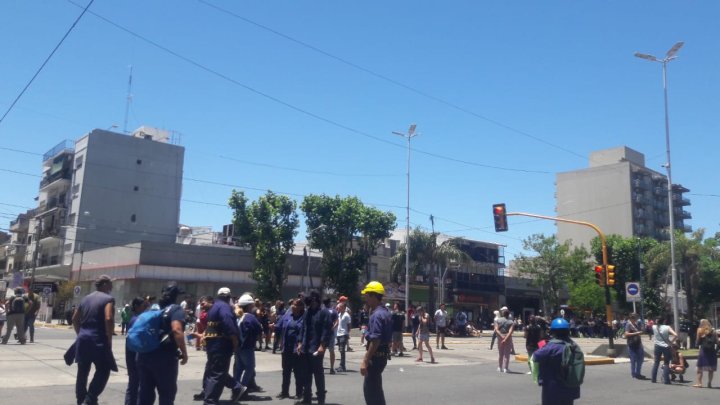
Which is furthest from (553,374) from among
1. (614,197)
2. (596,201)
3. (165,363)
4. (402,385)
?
(596,201)

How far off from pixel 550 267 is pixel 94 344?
2209 inches

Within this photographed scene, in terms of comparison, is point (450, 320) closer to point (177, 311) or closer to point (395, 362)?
point (395, 362)

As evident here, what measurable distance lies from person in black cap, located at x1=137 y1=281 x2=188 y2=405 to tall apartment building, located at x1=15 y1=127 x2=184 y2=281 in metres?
49.8

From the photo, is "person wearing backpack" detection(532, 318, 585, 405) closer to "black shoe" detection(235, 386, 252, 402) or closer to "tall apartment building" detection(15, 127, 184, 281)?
"black shoe" detection(235, 386, 252, 402)

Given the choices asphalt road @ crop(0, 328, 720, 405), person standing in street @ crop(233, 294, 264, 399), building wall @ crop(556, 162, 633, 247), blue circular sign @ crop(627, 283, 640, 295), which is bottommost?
asphalt road @ crop(0, 328, 720, 405)

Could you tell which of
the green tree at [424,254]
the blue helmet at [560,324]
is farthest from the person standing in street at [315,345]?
the green tree at [424,254]

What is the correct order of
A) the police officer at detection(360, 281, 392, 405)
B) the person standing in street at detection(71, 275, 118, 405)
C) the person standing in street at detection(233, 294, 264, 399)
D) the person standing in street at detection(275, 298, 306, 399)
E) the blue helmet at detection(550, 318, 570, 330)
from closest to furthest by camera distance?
the blue helmet at detection(550, 318, 570, 330) < the police officer at detection(360, 281, 392, 405) < the person standing in street at detection(71, 275, 118, 405) < the person standing in street at detection(275, 298, 306, 399) < the person standing in street at detection(233, 294, 264, 399)

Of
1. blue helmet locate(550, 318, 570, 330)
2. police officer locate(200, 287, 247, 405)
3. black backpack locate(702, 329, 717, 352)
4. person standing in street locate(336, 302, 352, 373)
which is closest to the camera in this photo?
blue helmet locate(550, 318, 570, 330)

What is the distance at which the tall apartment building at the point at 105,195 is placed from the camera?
55.9 metres

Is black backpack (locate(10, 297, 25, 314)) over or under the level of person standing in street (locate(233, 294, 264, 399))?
over

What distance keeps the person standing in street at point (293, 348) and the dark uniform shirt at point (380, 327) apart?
2603mm

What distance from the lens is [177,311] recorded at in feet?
23.1

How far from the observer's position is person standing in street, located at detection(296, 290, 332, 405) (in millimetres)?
9281

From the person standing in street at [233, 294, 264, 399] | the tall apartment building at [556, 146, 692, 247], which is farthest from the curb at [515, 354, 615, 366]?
the tall apartment building at [556, 146, 692, 247]
